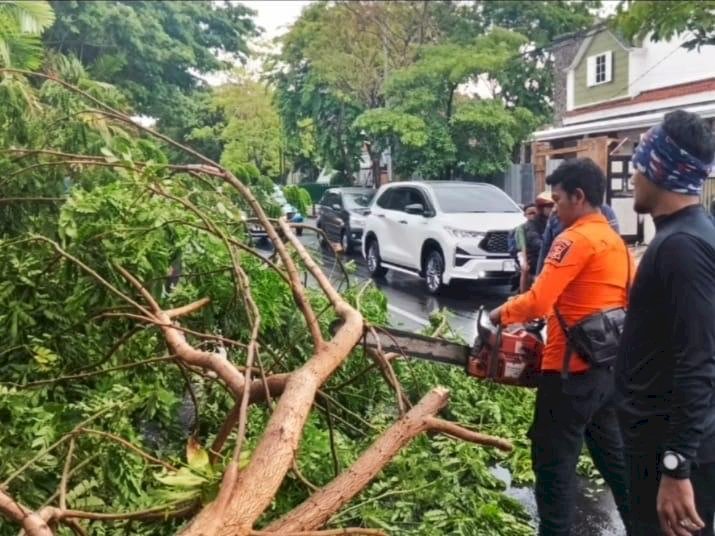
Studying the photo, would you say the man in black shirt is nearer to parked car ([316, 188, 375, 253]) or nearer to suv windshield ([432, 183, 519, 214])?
suv windshield ([432, 183, 519, 214])

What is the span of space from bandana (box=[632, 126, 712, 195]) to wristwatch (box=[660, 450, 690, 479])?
805 millimetres

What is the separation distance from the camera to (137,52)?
20328 millimetres

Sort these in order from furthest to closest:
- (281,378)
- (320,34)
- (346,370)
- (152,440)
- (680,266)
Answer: (320,34) < (346,370) < (152,440) < (281,378) < (680,266)

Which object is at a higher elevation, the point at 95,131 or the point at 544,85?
the point at 544,85

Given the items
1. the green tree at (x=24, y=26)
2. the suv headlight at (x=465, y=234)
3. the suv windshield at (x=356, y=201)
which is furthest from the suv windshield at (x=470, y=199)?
the green tree at (x=24, y=26)

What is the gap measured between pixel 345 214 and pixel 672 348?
1620 cm

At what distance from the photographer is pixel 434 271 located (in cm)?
1227

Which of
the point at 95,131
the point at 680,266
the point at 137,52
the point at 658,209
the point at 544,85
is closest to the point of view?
the point at 680,266

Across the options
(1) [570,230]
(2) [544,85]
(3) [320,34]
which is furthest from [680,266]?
(2) [544,85]

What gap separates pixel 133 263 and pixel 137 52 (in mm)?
17973

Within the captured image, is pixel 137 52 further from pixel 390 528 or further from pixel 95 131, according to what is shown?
pixel 390 528

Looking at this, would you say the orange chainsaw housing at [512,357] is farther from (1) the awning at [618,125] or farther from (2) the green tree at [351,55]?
(2) the green tree at [351,55]

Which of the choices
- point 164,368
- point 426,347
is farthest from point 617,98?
point 164,368

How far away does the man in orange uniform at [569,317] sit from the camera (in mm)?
3383
